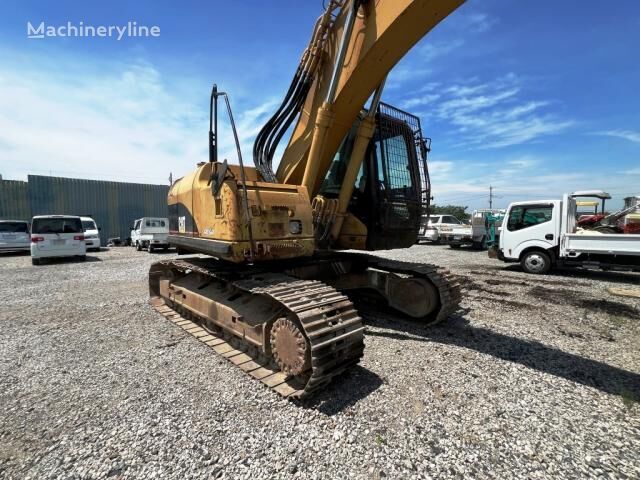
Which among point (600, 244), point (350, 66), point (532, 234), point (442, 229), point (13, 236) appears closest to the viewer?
point (350, 66)

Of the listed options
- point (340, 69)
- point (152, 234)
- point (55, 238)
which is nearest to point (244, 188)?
point (340, 69)

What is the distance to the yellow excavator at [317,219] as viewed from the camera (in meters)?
3.43

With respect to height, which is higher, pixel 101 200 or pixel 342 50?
pixel 342 50

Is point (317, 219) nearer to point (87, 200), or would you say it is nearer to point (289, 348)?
point (289, 348)

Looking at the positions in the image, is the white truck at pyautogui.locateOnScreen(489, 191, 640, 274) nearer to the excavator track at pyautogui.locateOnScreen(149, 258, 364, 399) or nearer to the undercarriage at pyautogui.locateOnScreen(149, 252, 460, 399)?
the undercarriage at pyautogui.locateOnScreen(149, 252, 460, 399)

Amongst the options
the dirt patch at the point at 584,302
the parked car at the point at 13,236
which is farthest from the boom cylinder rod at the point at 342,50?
the parked car at the point at 13,236

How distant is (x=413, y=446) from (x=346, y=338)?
3.36ft

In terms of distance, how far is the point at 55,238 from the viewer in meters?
13.0

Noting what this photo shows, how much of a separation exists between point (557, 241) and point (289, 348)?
10037mm

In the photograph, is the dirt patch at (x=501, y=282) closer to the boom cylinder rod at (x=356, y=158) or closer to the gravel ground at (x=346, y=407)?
the gravel ground at (x=346, y=407)

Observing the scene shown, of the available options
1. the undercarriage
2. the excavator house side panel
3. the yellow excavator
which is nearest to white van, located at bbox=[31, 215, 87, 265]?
the undercarriage

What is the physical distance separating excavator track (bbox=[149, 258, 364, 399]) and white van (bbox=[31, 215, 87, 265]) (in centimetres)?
1174

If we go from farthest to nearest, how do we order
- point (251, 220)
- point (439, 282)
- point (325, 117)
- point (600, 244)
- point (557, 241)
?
1. point (557, 241)
2. point (600, 244)
3. point (439, 282)
4. point (325, 117)
5. point (251, 220)

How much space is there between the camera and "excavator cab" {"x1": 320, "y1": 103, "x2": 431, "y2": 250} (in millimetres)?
5035
